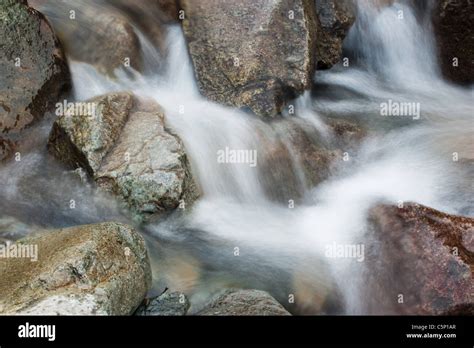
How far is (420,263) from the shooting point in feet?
21.8

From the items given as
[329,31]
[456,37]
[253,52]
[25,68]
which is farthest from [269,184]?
[456,37]

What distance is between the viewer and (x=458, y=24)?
11664 millimetres

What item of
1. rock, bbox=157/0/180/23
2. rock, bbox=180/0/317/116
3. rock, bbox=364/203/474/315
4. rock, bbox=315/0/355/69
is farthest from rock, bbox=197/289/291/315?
rock, bbox=315/0/355/69

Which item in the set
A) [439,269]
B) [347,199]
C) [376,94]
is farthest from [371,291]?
[376,94]

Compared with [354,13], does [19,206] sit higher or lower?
lower

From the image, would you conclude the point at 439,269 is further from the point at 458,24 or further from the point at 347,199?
the point at 458,24

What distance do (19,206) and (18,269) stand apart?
2155mm

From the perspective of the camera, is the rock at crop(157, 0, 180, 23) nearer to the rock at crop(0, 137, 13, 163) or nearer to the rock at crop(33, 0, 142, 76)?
the rock at crop(33, 0, 142, 76)

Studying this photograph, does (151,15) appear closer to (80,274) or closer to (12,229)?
(12,229)

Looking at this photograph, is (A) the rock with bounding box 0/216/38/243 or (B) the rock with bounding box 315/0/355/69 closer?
(A) the rock with bounding box 0/216/38/243

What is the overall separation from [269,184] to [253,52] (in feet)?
8.46

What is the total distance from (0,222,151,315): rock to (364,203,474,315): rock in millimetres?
2801

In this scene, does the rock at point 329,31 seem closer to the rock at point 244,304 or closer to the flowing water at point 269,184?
the flowing water at point 269,184

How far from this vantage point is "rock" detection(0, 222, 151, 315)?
520 centimetres
